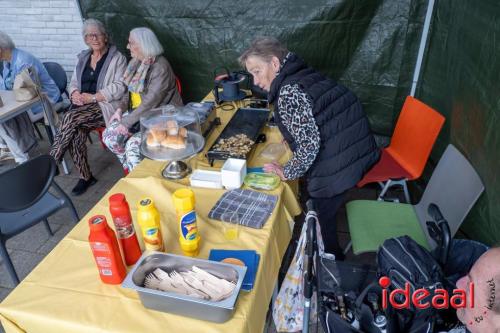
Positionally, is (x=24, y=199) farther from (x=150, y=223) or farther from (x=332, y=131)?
(x=332, y=131)

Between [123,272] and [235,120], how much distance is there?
4.87 ft

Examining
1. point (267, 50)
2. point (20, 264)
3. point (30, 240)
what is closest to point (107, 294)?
point (267, 50)

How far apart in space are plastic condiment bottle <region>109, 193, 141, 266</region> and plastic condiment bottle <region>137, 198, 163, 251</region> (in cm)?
4

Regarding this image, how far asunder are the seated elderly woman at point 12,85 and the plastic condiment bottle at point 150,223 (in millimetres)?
2839

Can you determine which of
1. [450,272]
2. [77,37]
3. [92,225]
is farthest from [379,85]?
[77,37]

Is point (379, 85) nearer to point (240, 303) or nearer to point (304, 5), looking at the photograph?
point (304, 5)

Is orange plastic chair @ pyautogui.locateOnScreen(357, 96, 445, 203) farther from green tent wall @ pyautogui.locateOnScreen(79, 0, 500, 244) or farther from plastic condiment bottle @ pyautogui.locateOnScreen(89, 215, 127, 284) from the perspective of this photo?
plastic condiment bottle @ pyautogui.locateOnScreen(89, 215, 127, 284)

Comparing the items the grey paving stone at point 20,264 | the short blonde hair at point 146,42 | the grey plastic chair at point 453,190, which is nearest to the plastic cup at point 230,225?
the grey plastic chair at point 453,190

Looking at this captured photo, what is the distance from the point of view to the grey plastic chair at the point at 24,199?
82.0 inches

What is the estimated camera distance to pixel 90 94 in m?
3.41

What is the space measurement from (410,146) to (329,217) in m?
1.06

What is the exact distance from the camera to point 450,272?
154 cm

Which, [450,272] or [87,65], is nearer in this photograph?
[450,272]

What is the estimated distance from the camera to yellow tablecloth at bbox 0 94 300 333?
3.76 feet
